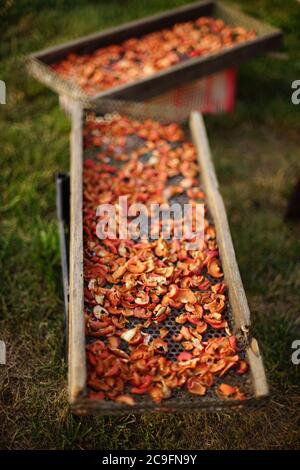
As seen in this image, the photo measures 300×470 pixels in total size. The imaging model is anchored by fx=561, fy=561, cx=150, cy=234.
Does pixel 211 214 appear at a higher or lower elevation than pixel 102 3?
lower

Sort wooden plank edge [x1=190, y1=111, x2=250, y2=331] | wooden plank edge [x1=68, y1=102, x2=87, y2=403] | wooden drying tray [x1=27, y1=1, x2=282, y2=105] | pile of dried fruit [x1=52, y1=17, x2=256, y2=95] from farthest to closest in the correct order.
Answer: pile of dried fruit [x1=52, y1=17, x2=256, y2=95] → wooden drying tray [x1=27, y1=1, x2=282, y2=105] → wooden plank edge [x1=190, y1=111, x2=250, y2=331] → wooden plank edge [x1=68, y1=102, x2=87, y2=403]

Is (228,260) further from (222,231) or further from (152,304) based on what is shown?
(152,304)

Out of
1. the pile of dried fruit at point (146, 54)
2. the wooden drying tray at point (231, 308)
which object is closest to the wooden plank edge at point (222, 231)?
the wooden drying tray at point (231, 308)

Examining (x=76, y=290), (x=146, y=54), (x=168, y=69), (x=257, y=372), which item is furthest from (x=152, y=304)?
(x=146, y=54)

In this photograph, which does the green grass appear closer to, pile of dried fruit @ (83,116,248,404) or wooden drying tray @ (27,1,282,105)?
wooden drying tray @ (27,1,282,105)

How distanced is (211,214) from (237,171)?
5.44 ft

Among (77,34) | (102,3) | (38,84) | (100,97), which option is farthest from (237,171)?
(102,3)

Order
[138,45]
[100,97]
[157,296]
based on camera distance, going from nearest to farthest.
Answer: [157,296] → [100,97] → [138,45]

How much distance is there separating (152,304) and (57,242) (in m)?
1.27

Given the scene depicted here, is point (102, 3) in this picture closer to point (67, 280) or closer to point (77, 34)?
point (77, 34)

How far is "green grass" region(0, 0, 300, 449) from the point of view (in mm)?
3184

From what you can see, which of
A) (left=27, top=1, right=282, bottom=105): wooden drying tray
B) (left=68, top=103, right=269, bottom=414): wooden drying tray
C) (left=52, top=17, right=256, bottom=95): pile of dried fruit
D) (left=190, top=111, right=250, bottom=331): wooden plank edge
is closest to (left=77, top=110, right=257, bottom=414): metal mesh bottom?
(left=68, top=103, right=269, bottom=414): wooden drying tray

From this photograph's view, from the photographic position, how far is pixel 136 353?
2.78 meters

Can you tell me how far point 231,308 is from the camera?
3.01 meters
